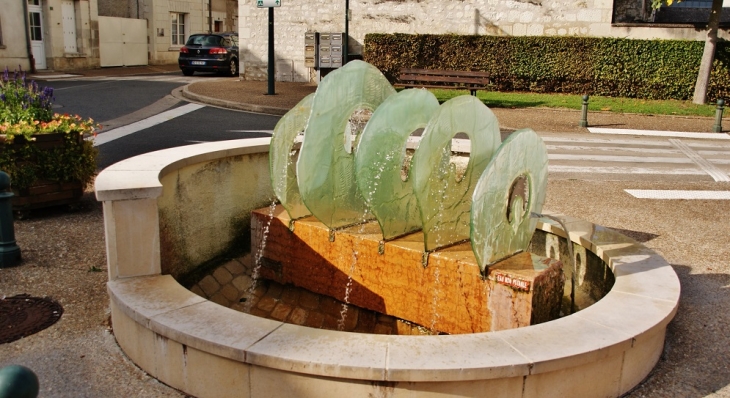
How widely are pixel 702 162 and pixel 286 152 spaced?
27.2 ft

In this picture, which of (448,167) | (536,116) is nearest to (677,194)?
(448,167)

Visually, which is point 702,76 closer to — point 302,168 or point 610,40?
point 610,40

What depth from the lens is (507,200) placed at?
4.73m

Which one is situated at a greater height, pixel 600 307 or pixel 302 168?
pixel 302 168

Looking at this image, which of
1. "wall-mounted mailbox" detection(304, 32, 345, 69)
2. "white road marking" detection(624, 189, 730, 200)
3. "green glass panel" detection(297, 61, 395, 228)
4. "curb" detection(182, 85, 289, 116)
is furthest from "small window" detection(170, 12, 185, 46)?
"green glass panel" detection(297, 61, 395, 228)

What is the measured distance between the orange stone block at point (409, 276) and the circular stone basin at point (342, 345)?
1.86ft

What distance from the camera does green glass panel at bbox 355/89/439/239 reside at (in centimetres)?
493

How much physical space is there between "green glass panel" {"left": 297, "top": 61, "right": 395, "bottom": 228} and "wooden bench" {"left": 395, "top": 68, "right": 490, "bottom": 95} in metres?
12.0

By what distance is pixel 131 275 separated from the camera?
4418mm

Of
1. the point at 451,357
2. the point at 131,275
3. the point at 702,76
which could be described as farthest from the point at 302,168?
the point at 702,76

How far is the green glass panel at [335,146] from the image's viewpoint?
520 centimetres

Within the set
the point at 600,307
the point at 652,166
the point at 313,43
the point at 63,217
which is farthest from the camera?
the point at 313,43

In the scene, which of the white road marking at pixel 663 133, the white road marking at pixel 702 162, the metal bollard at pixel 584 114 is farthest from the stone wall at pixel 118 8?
the white road marking at pixel 702 162

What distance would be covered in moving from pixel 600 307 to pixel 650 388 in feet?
1.61
